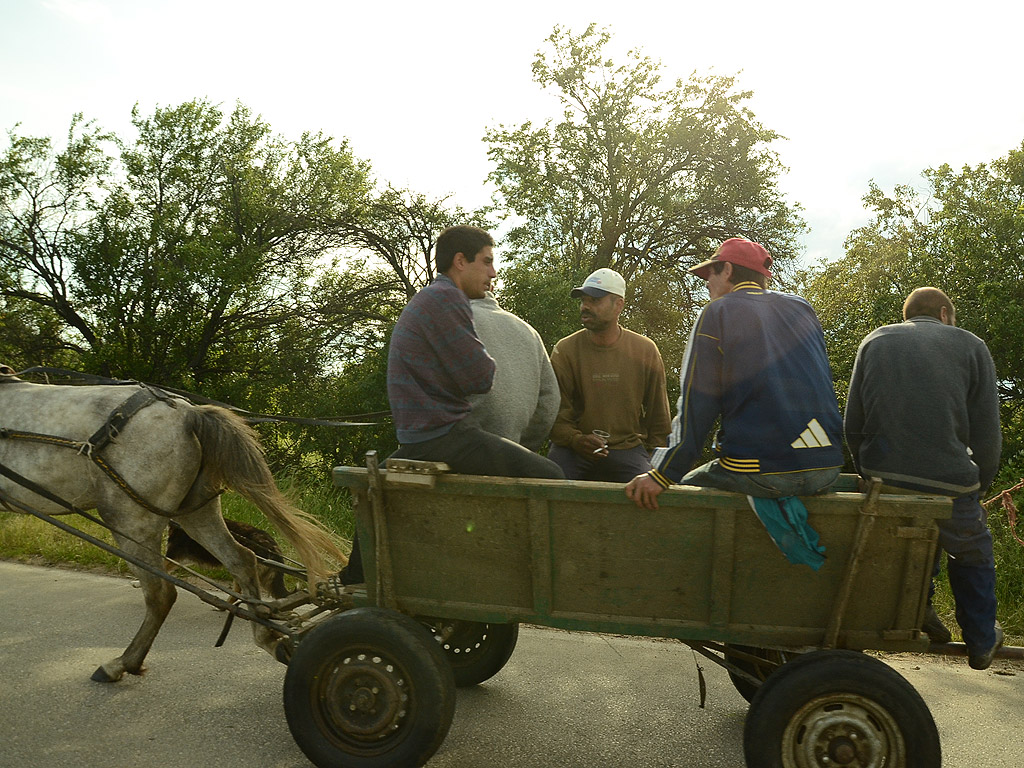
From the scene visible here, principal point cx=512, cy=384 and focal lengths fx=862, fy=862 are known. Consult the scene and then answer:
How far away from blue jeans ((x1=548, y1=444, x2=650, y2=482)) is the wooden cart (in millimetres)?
1276

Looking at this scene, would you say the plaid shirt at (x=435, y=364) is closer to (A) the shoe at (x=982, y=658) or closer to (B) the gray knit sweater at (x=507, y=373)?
(B) the gray knit sweater at (x=507, y=373)

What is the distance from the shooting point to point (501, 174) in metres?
20.2

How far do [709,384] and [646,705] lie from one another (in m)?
1.89

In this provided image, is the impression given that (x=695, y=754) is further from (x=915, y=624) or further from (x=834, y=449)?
(x=834, y=449)

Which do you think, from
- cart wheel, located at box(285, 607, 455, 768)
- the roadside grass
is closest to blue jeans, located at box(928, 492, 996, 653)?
cart wheel, located at box(285, 607, 455, 768)

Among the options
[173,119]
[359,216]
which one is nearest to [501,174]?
[359,216]

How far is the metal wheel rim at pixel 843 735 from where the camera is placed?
281cm

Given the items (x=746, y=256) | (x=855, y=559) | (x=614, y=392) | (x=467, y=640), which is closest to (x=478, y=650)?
(x=467, y=640)

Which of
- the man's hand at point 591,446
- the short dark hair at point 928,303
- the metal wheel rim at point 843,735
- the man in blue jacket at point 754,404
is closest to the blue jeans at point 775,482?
the man in blue jacket at point 754,404

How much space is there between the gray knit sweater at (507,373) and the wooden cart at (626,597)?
1.59 ft

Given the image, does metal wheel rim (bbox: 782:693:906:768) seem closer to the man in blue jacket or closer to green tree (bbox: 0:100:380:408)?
the man in blue jacket

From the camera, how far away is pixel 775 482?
287 cm

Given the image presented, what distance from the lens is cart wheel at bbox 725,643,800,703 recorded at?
11.2 feet

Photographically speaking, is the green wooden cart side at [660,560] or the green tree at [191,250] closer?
the green wooden cart side at [660,560]
